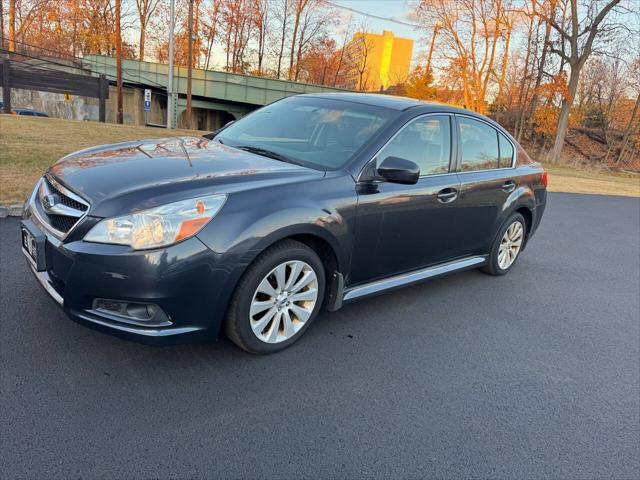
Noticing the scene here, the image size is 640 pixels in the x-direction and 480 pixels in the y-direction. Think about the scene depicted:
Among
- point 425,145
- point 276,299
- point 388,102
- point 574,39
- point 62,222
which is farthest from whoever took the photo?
point 574,39

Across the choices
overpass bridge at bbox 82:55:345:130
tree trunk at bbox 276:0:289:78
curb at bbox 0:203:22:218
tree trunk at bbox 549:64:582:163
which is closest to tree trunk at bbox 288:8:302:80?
tree trunk at bbox 276:0:289:78

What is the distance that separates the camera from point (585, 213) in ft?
35.2

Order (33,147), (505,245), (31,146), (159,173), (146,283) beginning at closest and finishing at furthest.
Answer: (146,283) → (159,173) → (505,245) → (33,147) → (31,146)

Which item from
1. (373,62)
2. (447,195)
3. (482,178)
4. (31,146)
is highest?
(373,62)

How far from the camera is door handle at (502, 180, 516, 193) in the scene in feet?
15.4

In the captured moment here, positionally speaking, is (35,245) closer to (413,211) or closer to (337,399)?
(337,399)

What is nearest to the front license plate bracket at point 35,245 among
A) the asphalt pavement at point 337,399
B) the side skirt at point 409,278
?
the asphalt pavement at point 337,399

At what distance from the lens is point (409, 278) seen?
3.94 meters

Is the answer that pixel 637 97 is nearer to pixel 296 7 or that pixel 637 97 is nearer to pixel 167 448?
pixel 296 7

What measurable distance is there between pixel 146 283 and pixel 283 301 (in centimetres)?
91

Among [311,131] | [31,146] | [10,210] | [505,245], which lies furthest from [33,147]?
[505,245]

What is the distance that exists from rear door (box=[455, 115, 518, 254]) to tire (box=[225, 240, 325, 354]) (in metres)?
1.71

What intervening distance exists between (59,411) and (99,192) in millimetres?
1160

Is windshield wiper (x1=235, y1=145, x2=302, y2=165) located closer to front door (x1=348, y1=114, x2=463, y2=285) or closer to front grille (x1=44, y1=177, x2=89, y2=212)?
front door (x1=348, y1=114, x2=463, y2=285)
